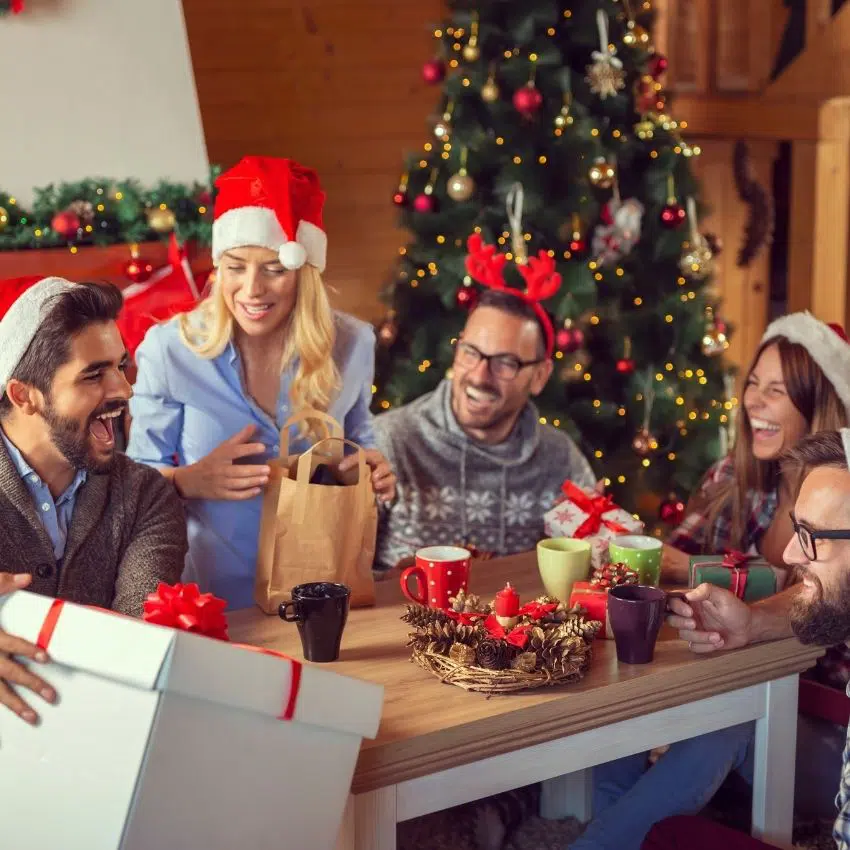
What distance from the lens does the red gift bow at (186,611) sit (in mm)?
1421

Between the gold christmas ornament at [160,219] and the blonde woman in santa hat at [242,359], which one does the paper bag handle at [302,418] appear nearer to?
Result: the blonde woman in santa hat at [242,359]

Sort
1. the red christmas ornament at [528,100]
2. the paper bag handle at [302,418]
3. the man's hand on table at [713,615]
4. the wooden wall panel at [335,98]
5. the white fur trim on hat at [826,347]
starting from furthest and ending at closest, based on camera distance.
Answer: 1. the wooden wall panel at [335,98]
2. the red christmas ornament at [528,100]
3. the white fur trim on hat at [826,347]
4. the paper bag handle at [302,418]
5. the man's hand on table at [713,615]

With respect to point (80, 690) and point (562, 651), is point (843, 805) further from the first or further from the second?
point (80, 690)

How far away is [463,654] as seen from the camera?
162 cm

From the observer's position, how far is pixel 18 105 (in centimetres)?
315

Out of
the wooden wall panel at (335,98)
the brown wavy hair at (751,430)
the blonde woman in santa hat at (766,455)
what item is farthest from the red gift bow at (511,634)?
the wooden wall panel at (335,98)

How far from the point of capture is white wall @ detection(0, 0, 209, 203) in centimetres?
315

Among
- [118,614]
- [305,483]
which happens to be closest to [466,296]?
[305,483]

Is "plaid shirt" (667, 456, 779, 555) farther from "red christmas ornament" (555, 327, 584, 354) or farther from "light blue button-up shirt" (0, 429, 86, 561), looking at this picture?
"light blue button-up shirt" (0, 429, 86, 561)

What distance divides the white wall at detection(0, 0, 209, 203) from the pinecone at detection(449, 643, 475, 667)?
214 centimetres

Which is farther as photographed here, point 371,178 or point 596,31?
point 371,178

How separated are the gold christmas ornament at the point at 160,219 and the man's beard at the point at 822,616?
2143 millimetres

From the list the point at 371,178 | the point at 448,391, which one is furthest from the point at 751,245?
the point at 448,391

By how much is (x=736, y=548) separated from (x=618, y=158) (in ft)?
5.45
